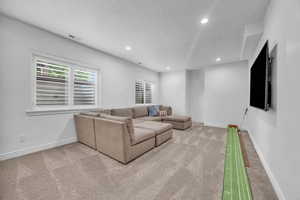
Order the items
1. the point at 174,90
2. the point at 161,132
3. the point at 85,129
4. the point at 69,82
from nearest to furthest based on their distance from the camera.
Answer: the point at 85,129 → the point at 161,132 → the point at 69,82 → the point at 174,90

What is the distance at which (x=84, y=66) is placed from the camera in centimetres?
340

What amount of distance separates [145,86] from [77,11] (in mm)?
4102

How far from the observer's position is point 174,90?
250 inches

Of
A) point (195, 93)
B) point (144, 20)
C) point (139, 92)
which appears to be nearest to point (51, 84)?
point (144, 20)

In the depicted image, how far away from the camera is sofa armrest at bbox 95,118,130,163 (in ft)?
6.89

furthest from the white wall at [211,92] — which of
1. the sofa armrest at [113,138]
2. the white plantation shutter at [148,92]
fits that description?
the sofa armrest at [113,138]

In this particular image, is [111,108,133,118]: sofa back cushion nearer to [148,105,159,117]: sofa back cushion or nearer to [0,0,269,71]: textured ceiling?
[148,105,159,117]: sofa back cushion

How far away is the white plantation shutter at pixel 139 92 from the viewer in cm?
540

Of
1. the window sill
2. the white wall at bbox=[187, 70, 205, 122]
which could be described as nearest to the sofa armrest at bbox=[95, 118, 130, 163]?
the window sill

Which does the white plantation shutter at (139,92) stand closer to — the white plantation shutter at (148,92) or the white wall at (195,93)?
the white plantation shutter at (148,92)

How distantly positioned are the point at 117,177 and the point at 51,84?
8.71 feet

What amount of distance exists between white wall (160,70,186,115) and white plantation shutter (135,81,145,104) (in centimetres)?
148

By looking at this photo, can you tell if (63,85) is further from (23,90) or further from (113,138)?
(113,138)

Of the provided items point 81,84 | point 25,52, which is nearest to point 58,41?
point 25,52
